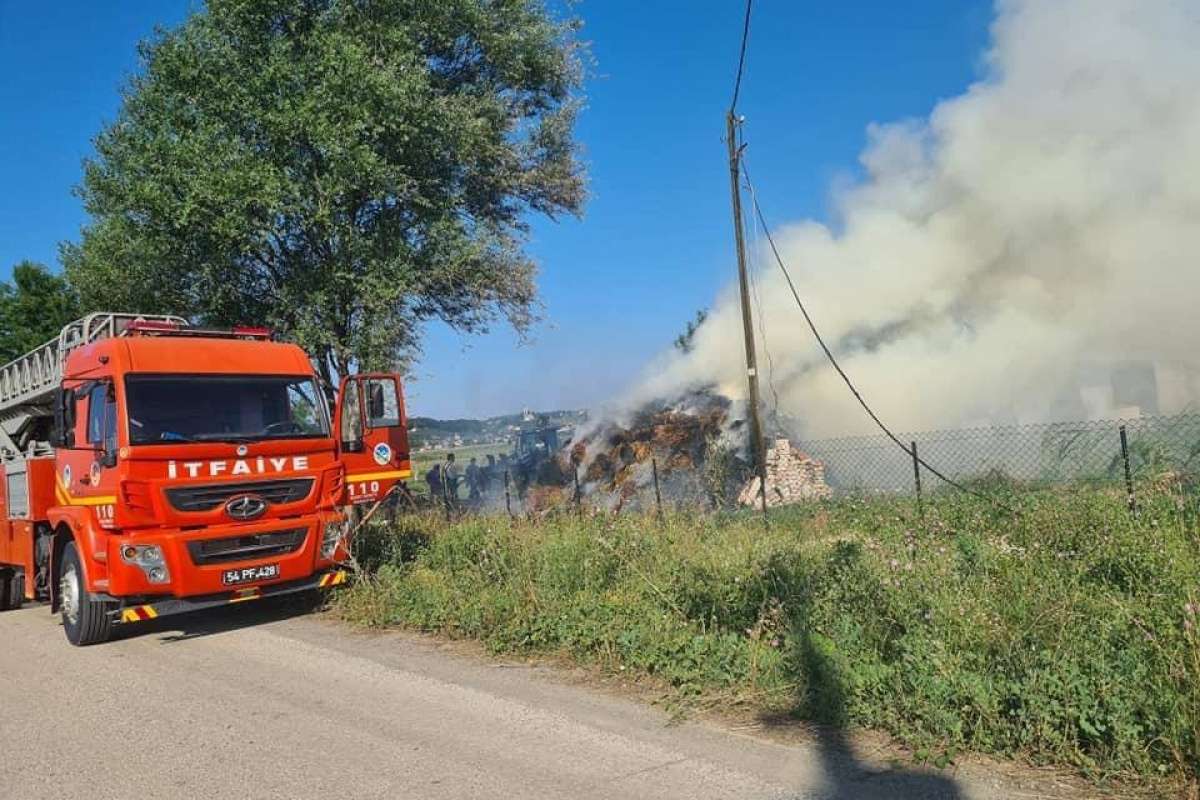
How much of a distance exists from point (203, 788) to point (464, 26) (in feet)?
40.1

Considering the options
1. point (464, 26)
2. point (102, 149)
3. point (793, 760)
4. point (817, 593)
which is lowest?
point (793, 760)

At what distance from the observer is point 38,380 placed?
36.8 ft

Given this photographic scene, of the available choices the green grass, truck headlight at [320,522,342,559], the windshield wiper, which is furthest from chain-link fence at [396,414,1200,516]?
the windshield wiper

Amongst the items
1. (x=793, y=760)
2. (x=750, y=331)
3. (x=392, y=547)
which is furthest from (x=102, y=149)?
(x=793, y=760)

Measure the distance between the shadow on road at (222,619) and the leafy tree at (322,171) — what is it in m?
4.38

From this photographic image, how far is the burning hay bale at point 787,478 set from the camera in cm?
1446

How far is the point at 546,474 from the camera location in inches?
693

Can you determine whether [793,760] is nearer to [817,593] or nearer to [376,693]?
[817,593]

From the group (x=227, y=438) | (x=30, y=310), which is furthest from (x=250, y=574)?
(x=30, y=310)

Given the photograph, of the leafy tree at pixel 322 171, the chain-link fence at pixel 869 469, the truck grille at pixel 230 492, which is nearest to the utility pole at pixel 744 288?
the chain-link fence at pixel 869 469

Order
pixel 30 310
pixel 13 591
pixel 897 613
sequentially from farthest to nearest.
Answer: pixel 30 310 < pixel 13 591 < pixel 897 613

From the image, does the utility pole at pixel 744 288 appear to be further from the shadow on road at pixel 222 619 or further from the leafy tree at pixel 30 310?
the leafy tree at pixel 30 310

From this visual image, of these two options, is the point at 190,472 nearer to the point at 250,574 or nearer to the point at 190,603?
the point at 250,574

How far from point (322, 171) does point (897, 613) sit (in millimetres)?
10194
